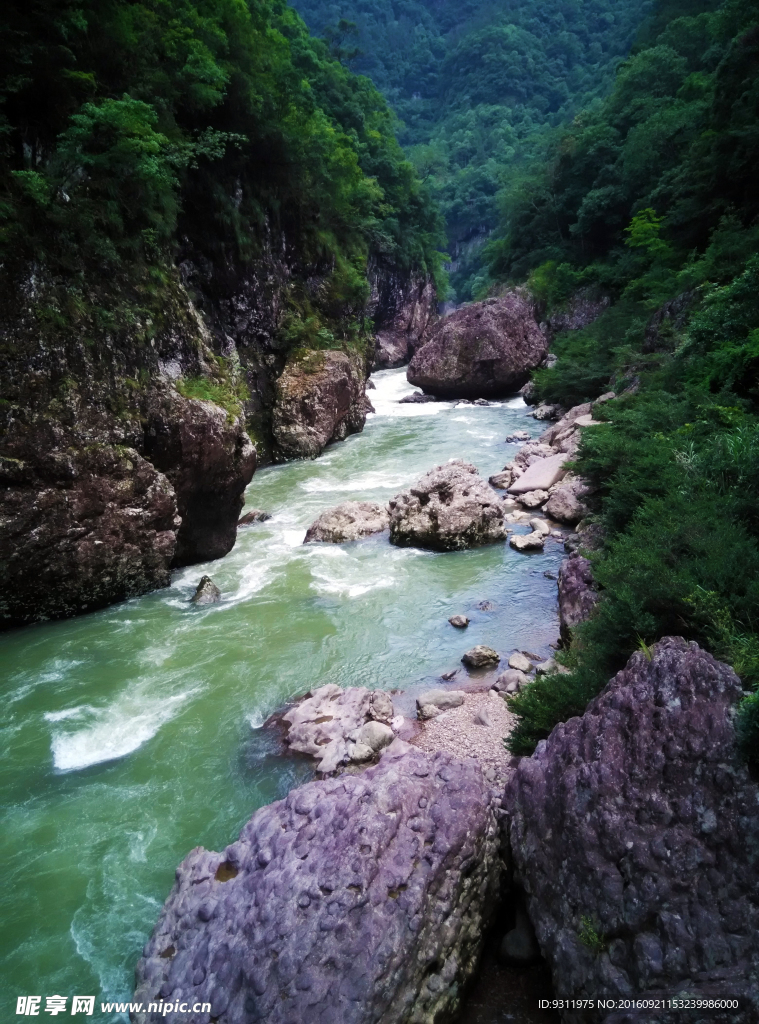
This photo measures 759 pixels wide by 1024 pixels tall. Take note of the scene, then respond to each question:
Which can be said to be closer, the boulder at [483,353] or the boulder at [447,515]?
the boulder at [447,515]

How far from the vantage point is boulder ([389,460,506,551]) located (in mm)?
11039

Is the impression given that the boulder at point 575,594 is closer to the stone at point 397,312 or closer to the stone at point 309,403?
the stone at point 309,403

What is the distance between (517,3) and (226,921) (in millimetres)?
120888

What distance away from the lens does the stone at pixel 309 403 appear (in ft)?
60.3

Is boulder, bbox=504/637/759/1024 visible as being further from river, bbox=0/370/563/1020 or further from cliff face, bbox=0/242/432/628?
cliff face, bbox=0/242/432/628

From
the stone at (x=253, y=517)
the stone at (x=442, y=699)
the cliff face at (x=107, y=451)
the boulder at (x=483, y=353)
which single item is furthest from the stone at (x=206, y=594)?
the boulder at (x=483, y=353)

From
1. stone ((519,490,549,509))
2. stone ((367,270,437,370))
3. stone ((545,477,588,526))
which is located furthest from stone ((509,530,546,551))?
stone ((367,270,437,370))

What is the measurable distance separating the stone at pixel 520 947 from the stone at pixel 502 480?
11.6 meters

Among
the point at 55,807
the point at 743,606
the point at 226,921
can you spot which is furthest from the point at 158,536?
the point at 743,606

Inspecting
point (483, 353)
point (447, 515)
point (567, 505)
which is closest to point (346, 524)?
point (447, 515)

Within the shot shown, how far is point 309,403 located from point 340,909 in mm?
16396

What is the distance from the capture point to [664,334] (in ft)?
55.6

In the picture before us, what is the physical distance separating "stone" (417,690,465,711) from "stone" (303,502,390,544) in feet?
17.6

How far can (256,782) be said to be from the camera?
575 cm
